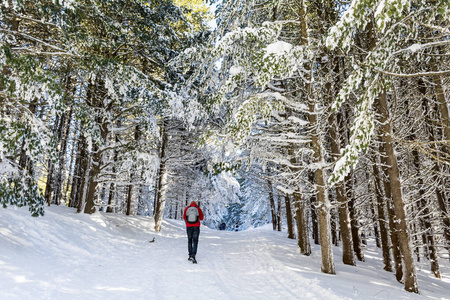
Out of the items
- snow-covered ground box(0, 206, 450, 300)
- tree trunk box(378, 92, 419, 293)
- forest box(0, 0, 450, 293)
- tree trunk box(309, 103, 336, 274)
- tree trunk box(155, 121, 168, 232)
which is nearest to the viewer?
forest box(0, 0, 450, 293)

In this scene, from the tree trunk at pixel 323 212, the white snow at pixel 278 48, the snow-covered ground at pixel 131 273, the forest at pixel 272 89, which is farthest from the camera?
the tree trunk at pixel 323 212

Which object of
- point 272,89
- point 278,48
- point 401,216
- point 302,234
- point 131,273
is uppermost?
point 272,89

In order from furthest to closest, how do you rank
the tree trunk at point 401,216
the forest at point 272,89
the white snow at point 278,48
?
the tree trunk at point 401,216 < the white snow at point 278,48 < the forest at point 272,89

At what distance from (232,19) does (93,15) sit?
185 inches

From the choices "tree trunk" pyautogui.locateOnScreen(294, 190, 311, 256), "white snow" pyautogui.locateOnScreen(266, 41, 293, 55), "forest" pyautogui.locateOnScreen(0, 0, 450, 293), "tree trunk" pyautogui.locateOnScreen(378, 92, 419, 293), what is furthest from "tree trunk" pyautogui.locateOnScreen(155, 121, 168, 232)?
"tree trunk" pyautogui.locateOnScreen(378, 92, 419, 293)

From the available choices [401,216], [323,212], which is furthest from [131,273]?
[401,216]

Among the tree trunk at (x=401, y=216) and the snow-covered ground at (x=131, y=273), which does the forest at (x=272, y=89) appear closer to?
the tree trunk at (x=401, y=216)

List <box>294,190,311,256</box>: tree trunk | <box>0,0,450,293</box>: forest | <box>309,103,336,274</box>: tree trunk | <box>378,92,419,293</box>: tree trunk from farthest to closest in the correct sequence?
<box>294,190,311,256</box>: tree trunk, <box>309,103,336,274</box>: tree trunk, <box>378,92,419,293</box>: tree trunk, <box>0,0,450,293</box>: forest

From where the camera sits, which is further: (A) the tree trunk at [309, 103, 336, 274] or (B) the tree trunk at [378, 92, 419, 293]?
(A) the tree trunk at [309, 103, 336, 274]

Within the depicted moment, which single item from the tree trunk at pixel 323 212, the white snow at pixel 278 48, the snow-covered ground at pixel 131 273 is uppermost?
the white snow at pixel 278 48

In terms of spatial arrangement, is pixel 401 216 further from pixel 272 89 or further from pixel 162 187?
pixel 162 187

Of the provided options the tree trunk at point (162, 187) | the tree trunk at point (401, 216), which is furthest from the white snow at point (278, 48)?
the tree trunk at point (162, 187)

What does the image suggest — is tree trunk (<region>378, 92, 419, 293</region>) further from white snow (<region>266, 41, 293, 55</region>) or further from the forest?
white snow (<region>266, 41, 293, 55</region>)

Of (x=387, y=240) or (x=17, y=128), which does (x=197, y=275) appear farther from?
(x=387, y=240)
